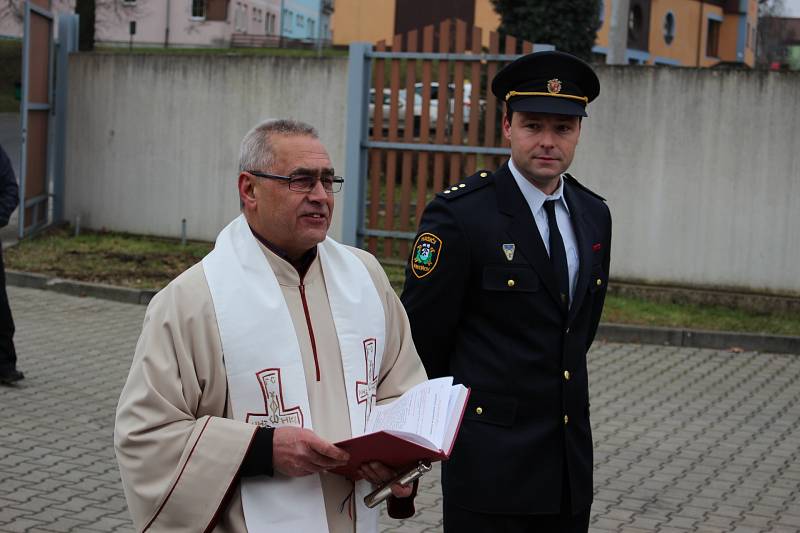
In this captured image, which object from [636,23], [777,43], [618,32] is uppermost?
[777,43]

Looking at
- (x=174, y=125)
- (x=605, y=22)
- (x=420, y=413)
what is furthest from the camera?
(x=605, y=22)

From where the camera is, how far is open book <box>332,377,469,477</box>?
294 centimetres

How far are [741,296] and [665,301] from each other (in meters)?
0.75

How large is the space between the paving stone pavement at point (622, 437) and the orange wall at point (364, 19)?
3821 cm

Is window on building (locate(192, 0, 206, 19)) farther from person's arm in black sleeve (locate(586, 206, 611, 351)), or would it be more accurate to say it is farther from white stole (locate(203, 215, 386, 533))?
white stole (locate(203, 215, 386, 533))

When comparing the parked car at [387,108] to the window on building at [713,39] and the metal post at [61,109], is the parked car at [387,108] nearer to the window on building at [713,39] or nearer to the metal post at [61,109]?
the metal post at [61,109]

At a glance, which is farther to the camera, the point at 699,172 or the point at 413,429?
the point at 699,172

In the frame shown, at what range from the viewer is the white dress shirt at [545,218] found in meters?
3.84

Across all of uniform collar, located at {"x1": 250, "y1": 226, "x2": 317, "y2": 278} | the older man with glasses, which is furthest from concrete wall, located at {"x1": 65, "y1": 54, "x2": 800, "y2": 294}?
uniform collar, located at {"x1": 250, "y1": 226, "x2": 317, "y2": 278}

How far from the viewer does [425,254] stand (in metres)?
3.86

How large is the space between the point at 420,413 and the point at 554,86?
1252 mm

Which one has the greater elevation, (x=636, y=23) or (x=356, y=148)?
(x=636, y=23)

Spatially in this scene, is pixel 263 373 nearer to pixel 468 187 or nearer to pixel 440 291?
pixel 440 291

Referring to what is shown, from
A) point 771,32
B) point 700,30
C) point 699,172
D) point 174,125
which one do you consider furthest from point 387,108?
point 771,32
